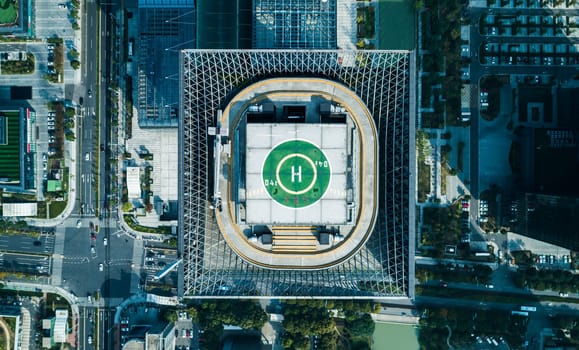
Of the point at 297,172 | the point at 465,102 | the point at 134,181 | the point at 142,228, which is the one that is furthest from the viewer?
the point at 465,102

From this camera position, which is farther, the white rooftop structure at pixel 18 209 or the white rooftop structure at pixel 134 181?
the white rooftop structure at pixel 18 209

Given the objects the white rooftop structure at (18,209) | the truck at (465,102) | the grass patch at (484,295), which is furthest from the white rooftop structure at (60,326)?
the truck at (465,102)

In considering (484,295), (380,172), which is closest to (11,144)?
(380,172)

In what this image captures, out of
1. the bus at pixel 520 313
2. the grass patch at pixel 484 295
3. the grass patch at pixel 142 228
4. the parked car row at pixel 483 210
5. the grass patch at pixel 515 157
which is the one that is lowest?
the bus at pixel 520 313

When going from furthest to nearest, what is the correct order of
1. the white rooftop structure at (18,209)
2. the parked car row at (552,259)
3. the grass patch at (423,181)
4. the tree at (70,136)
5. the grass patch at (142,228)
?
1. the parked car row at (552,259)
2. the grass patch at (142,228)
3. the grass patch at (423,181)
4. the tree at (70,136)
5. the white rooftop structure at (18,209)

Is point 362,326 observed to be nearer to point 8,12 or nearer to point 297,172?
point 297,172

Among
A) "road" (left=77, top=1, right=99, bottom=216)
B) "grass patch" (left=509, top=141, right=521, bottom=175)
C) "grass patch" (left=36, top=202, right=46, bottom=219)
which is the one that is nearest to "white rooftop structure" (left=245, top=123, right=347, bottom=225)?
"road" (left=77, top=1, right=99, bottom=216)

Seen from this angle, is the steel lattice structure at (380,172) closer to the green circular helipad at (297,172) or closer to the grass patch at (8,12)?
the green circular helipad at (297,172)
